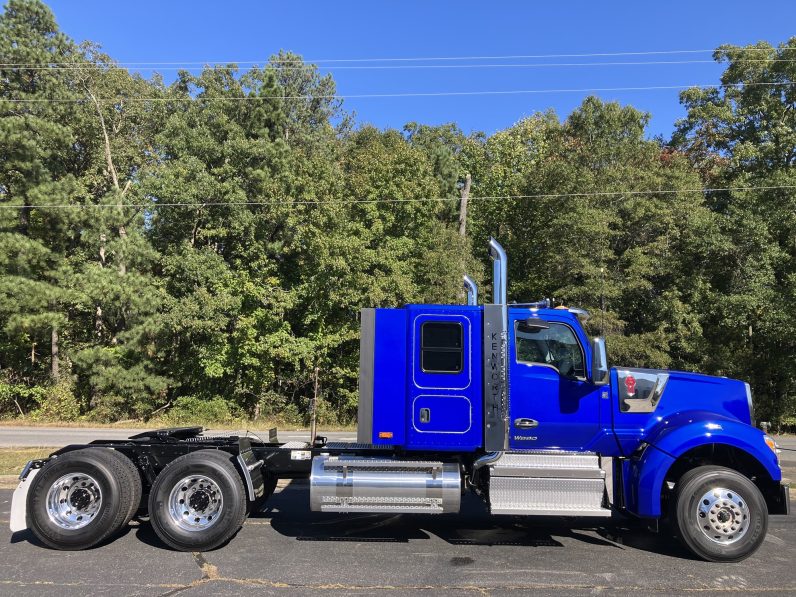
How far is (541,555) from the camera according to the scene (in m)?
5.82

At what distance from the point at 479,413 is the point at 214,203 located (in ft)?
64.7

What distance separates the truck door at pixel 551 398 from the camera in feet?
20.3

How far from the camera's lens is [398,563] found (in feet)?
18.1

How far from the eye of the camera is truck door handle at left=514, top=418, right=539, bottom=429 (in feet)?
20.2

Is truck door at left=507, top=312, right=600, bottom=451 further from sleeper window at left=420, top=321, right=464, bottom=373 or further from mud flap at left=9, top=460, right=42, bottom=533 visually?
mud flap at left=9, top=460, right=42, bottom=533

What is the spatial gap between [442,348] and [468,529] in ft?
7.52

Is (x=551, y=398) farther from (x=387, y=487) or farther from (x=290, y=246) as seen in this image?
(x=290, y=246)

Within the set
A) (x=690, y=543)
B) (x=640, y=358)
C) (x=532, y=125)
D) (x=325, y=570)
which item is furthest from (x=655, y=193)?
(x=325, y=570)

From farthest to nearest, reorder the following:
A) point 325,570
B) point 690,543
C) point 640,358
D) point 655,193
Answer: point 655,193 < point 640,358 < point 690,543 < point 325,570

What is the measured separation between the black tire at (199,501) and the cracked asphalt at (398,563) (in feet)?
0.52

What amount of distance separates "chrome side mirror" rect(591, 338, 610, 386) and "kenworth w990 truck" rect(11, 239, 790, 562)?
15mm

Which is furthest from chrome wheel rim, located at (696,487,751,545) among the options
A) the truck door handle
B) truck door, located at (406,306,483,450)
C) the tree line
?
the tree line

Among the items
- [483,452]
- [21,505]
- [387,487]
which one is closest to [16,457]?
[21,505]

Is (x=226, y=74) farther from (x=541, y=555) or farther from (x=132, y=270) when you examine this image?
(x=541, y=555)
